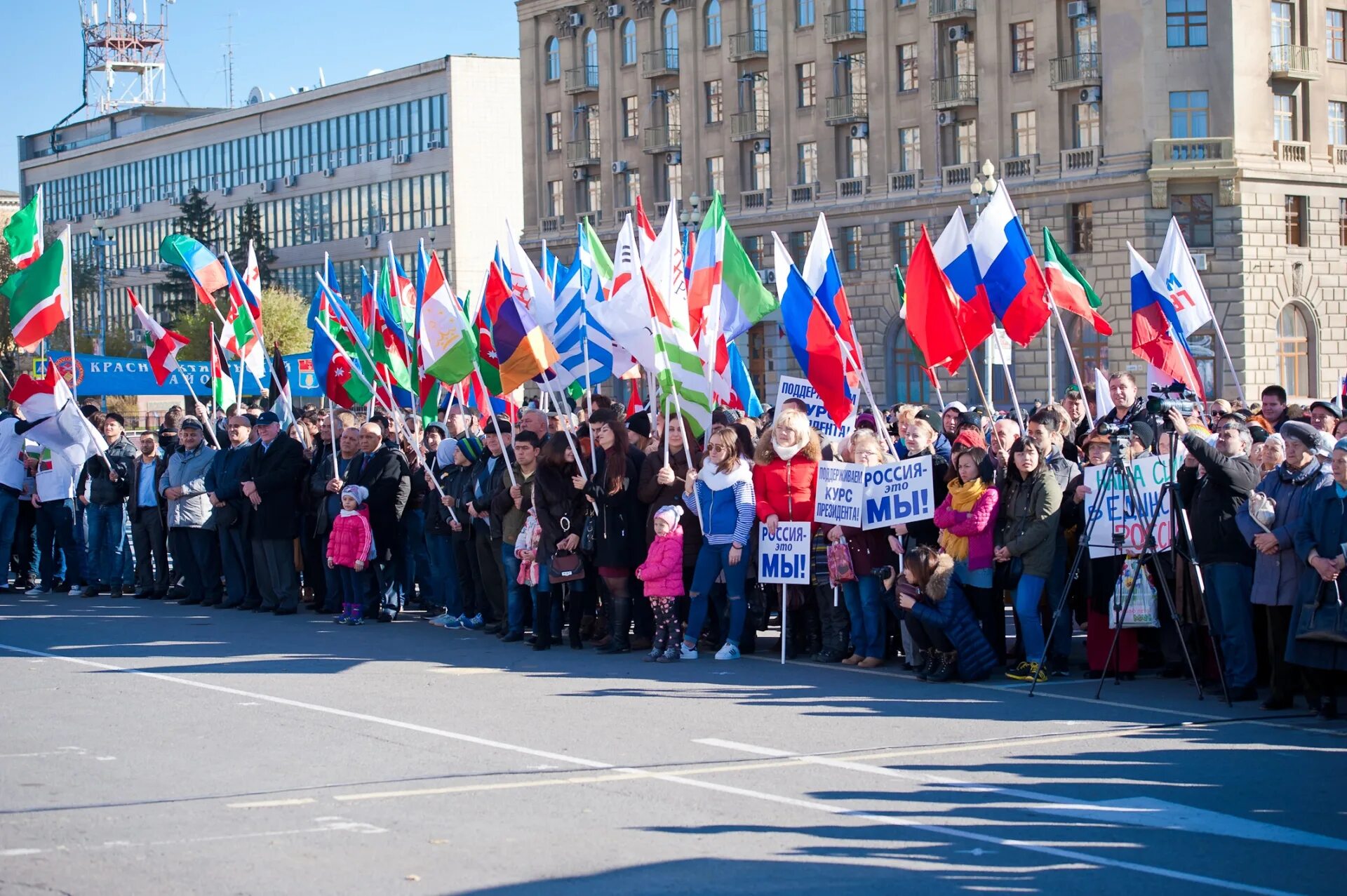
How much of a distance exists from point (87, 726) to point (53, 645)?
475cm

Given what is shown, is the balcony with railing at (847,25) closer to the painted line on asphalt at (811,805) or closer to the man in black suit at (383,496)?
the man in black suit at (383,496)

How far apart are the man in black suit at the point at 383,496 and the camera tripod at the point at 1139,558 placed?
279 inches

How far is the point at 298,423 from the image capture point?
71.7 feet

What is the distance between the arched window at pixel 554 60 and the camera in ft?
235

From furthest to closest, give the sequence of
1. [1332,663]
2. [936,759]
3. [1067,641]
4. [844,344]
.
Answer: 1. [844,344]
2. [1067,641]
3. [1332,663]
4. [936,759]

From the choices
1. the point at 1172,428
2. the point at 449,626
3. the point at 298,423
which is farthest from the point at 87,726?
the point at 298,423

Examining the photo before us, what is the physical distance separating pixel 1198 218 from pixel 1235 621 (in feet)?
137

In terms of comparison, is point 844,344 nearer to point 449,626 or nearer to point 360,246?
point 449,626

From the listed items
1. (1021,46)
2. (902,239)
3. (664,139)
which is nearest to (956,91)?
(1021,46)

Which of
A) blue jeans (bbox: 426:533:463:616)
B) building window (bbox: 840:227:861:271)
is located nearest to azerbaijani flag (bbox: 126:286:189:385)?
blue jeans (bbox: 426:533:463:616)

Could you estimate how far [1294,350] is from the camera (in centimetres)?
5234

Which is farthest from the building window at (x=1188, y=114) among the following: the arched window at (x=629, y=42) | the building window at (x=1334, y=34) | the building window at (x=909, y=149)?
the arched window at (x=629, y=42)

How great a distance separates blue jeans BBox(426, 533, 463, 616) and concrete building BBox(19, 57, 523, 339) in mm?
59925

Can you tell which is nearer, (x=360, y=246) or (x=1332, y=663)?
(x=1332, y=663)
